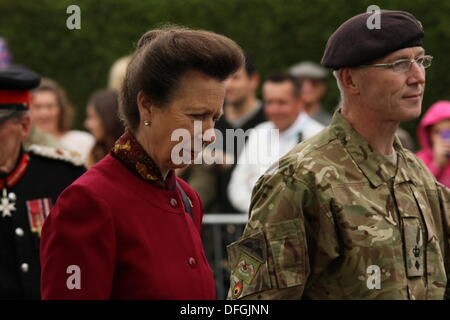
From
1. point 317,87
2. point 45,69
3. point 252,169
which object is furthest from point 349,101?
point 45,69

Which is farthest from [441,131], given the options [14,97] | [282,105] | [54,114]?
[54,114]

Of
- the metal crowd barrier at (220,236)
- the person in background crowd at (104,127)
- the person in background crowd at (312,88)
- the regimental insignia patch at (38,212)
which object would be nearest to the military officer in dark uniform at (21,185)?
the regimental insignia patch at (38,212)

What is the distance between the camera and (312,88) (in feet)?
31.1

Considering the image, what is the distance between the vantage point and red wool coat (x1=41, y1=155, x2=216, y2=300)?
328 centimetres

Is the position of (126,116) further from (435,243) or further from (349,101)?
(435,243)

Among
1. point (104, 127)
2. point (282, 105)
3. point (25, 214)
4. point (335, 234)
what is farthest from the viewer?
point (282, 105)

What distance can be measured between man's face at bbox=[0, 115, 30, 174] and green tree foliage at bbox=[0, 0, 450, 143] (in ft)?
19.4

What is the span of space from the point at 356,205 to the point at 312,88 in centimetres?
596

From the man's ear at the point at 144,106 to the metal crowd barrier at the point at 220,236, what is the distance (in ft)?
13.2

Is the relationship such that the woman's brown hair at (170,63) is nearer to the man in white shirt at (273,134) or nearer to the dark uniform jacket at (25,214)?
the dark uniform jacket at (25,214)

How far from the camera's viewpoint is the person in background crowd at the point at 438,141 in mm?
6996

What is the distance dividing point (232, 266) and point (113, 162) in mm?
575

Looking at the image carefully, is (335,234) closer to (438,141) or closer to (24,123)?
(24,123)

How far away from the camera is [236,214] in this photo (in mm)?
7699
